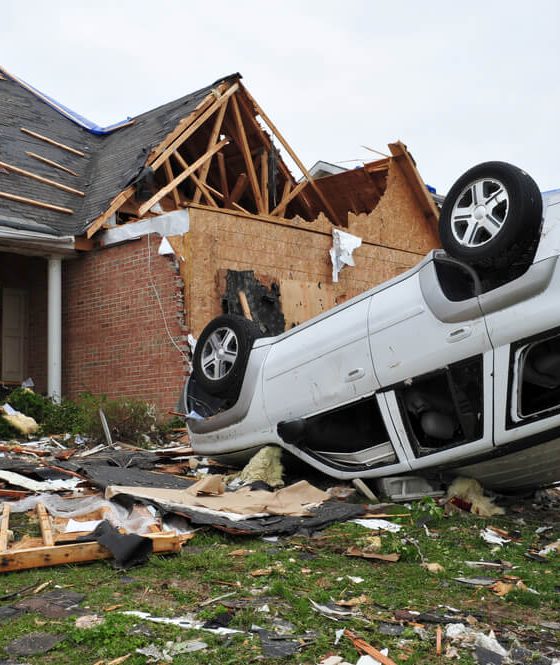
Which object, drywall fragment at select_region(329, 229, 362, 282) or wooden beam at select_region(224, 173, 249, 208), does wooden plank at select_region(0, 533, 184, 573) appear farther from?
wooden beam at select_region(224, 173, 249, 208)

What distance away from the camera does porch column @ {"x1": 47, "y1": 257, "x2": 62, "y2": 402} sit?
14.8 m

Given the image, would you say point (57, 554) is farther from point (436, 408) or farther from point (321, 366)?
point (436, 408)

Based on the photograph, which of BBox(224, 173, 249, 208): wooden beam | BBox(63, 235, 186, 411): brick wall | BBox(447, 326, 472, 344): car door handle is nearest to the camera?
BBox(447, 326, 472, 344): car door handle

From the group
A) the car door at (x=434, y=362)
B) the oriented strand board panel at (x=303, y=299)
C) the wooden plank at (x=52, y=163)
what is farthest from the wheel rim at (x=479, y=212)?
the wooden plank at (x=52, y=163)

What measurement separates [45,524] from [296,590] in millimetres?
2197

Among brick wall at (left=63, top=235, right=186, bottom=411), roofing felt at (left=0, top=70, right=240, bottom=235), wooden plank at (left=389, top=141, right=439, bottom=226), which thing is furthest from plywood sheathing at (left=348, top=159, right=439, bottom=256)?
brick wall at (left=63, top=235, right=186, bottom=411)

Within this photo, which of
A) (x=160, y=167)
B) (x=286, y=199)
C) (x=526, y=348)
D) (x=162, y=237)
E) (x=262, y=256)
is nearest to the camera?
(x=526, y=348)

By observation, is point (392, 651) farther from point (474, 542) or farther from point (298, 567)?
point (474, 542)

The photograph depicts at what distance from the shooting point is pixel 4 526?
591cm

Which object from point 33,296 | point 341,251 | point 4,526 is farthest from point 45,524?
point 33,296

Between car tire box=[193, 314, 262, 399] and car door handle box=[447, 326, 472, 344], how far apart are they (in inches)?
98.5

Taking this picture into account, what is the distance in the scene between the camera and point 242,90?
53.9ft

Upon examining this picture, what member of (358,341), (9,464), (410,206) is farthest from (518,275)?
(410,206)

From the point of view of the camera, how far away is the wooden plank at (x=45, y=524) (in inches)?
215
